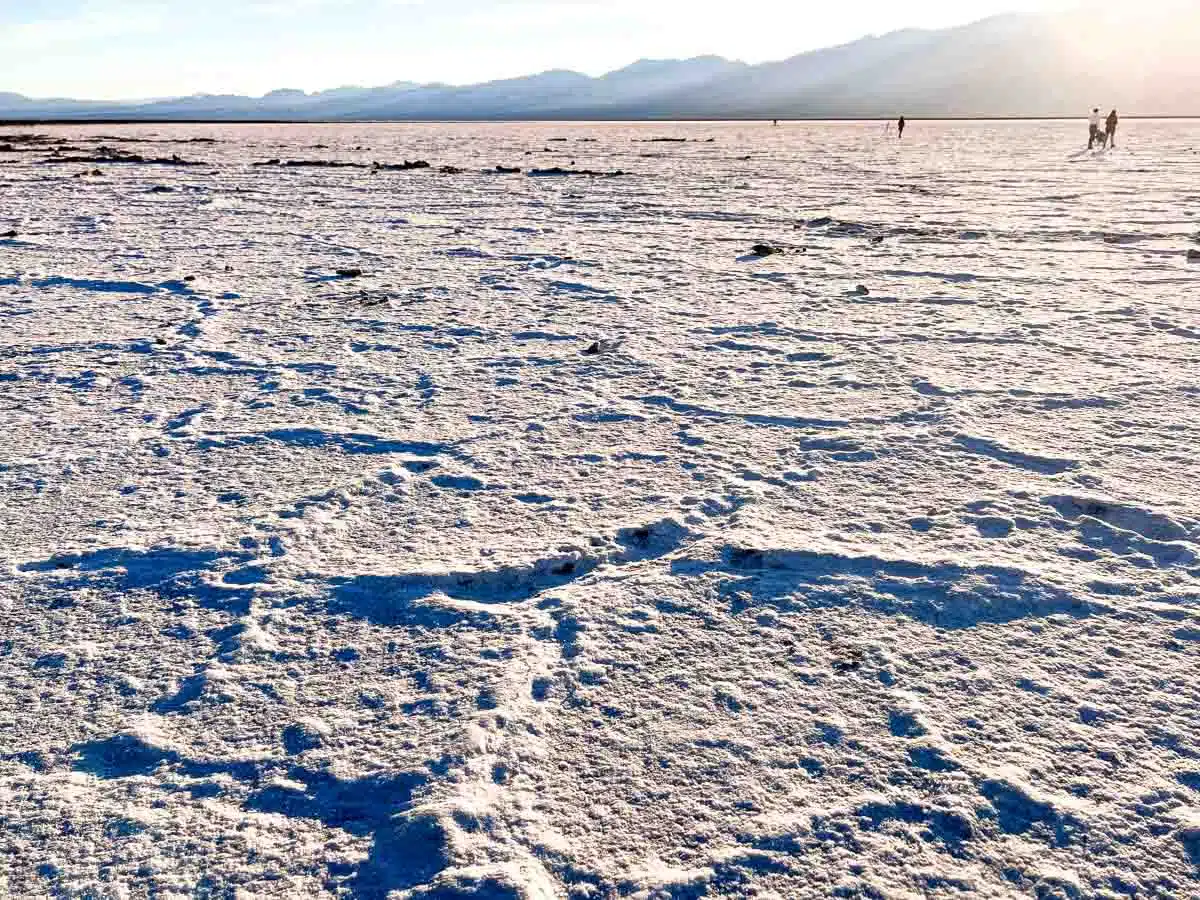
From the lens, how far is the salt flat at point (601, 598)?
174cm

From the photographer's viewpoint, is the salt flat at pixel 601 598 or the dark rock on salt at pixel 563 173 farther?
the dark rock on salt at pixel 563 173

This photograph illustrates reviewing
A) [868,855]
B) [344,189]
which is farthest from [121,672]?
[344,189]

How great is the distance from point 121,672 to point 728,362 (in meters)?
3.47

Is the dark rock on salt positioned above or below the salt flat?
above

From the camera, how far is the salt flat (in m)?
1.74

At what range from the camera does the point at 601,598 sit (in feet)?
8.46

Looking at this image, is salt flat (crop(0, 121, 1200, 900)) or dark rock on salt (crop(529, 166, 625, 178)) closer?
salt flat (crop(0, 121, 1200, 900))

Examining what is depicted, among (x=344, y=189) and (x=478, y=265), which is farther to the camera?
(x=344, y=189)

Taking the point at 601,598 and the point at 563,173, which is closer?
the point at 601,598

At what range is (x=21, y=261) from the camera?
7.53 metres

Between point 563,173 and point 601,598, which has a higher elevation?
point 563,173

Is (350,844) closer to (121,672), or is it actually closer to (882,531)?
(121,672)

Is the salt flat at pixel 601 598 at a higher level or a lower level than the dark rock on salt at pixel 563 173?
lower

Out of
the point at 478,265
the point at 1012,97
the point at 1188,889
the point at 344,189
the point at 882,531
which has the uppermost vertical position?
the point at 1012,97
